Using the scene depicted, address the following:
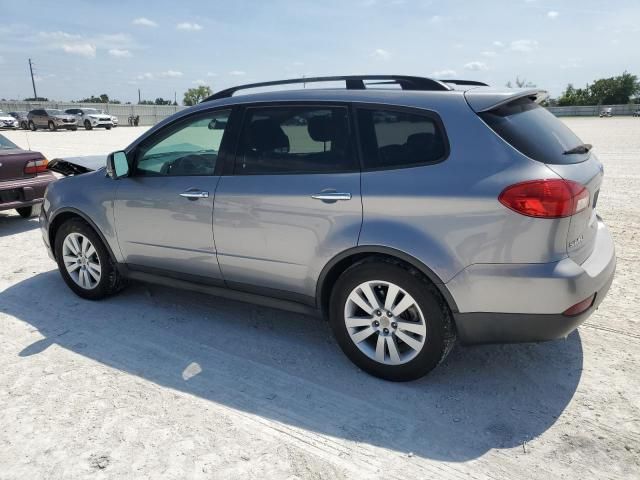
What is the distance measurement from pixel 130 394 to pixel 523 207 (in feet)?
8.32

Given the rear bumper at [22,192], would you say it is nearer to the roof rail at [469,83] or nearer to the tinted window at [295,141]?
the tinted window at [295,141]

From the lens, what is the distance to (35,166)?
752 centimetres

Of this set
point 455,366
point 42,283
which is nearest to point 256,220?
point 455,366

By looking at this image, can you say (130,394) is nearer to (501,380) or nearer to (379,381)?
(379,381)

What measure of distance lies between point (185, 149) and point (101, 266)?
1.38 meters

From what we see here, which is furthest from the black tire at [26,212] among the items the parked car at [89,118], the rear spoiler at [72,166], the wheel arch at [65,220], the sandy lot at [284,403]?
the parked car at [89,118]

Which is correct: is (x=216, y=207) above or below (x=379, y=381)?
above

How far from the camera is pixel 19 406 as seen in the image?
302cm

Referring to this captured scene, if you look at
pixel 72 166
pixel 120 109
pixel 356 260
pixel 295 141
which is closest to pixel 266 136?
pixel 295 141

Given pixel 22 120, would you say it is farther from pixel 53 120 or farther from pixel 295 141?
pixel 295 141

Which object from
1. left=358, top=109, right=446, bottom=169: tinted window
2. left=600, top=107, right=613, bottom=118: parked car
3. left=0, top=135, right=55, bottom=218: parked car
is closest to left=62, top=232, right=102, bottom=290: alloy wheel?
left=358, top=109, right=446, bottom=169: tinted window

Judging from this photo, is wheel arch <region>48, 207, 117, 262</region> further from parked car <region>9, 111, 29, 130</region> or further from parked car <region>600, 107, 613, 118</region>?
parked car <region>600, 107, 613, 118</region>

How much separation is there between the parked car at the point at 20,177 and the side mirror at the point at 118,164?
12.8ft

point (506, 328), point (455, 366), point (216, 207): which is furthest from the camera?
point (216, 207)
